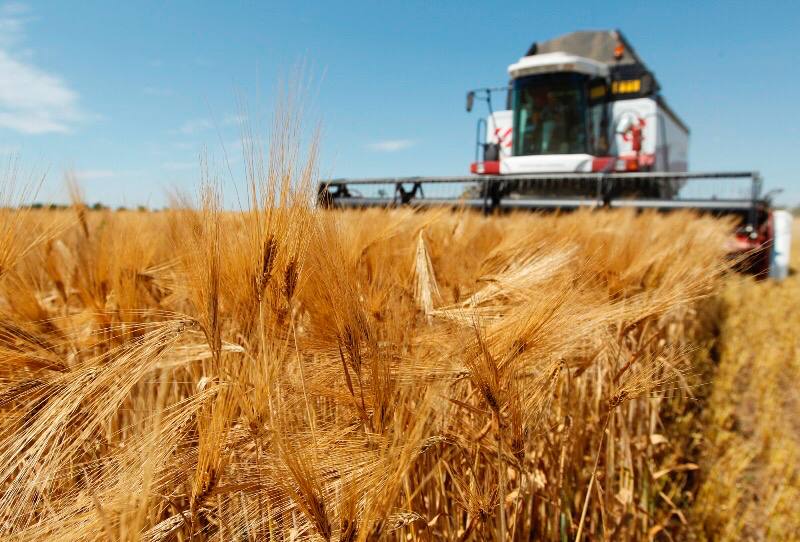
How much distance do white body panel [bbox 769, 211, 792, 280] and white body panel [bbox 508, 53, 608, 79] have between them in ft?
10.6

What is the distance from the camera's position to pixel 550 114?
300 inches

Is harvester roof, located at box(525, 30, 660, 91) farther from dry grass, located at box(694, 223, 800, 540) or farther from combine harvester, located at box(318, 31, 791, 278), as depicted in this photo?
dry grass, located at box(694, 223, 800, 540)

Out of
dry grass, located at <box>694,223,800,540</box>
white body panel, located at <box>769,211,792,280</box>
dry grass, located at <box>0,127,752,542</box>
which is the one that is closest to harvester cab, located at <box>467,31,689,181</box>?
white body panel, located at <box>769,211,792,280</box>

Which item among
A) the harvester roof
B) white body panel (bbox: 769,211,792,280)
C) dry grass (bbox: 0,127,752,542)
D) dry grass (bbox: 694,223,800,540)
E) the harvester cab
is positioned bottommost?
dry grass (bbox: 694,223,800,540)

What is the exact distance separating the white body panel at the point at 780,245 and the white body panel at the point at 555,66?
3.24 meters

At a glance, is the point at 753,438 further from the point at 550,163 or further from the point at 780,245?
the point at 780,245

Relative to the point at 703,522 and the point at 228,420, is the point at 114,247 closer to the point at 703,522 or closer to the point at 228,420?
the point at 228,420

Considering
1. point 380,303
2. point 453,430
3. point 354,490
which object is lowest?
point 453,430

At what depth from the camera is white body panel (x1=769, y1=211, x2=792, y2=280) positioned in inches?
271

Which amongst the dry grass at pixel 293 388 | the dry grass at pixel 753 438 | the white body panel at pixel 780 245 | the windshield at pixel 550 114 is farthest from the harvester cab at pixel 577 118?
the dry grass at pixel 293 388

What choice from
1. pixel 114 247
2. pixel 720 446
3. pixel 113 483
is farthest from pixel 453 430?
pixel 720 446

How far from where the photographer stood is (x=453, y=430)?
92cm

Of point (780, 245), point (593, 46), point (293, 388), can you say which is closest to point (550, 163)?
point (780, 245)

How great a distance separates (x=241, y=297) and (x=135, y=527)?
17.7 inches
